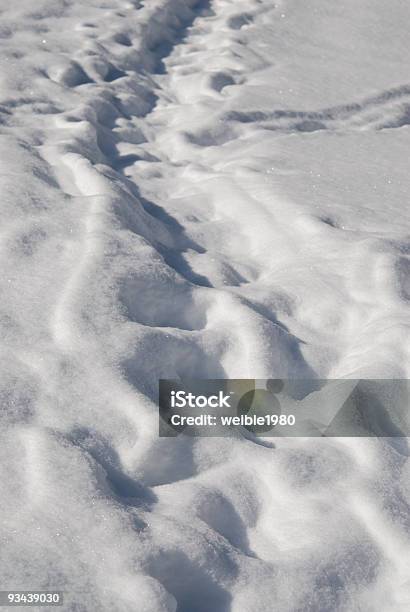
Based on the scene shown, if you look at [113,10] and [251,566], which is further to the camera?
[113,10]

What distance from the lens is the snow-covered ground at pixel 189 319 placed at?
4.00 ft

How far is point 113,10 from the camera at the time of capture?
418 cm

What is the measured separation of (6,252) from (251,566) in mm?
974

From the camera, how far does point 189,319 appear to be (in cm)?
184

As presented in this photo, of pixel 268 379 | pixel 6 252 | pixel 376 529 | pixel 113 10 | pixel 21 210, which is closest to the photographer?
pixel 376 529

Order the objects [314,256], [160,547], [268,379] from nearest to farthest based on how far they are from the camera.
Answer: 1. [160,547]
2. [268,379]
3. [314,256]

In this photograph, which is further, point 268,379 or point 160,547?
point 268,379

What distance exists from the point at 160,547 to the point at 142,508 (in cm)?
10

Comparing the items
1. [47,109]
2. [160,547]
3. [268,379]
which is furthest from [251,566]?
[47,109]

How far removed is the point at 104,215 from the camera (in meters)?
2.05

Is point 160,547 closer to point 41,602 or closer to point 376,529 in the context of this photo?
point 41,602

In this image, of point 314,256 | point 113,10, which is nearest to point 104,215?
point 314,256

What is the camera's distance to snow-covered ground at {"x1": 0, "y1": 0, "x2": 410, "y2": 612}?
122cm

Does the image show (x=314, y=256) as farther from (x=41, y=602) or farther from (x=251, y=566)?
(x=41, y=602)
